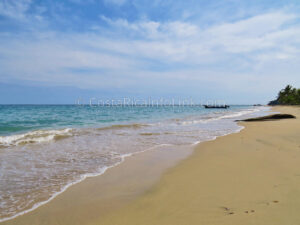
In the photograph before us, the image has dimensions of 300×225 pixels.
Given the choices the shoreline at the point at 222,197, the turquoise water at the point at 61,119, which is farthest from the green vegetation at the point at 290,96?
the shoreline at the point at 222,197

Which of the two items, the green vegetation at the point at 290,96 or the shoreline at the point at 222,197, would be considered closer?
the shoreline at the point at 222,197

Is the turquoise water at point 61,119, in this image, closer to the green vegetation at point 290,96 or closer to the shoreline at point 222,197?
the shoreline at point 222,197

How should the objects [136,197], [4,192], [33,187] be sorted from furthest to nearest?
[33,187]
[4,192]
[136,197]

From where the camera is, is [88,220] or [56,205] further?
[56,205]

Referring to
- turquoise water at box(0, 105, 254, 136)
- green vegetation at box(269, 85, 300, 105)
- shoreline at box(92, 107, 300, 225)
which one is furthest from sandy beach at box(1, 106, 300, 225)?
green vegetation at box(269, 85, 300, 105)

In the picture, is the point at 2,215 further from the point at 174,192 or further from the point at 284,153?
the point at 284,153

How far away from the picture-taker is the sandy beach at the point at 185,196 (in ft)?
9.21

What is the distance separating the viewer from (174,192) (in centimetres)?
376

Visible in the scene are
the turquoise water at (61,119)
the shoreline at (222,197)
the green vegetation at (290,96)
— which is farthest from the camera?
the green vegetation at (290,96)

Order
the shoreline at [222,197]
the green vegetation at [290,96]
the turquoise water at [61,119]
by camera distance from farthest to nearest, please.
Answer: the green vegetation at [290,96] < the turquoise water at [61,119] < the shoreline at [222,197]

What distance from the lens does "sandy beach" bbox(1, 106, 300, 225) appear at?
281 centimetres

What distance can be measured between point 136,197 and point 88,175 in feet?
5.95

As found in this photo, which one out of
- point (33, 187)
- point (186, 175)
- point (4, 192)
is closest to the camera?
point (4, 192)

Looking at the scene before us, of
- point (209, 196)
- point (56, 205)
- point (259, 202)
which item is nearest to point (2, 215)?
point (56, 205)
